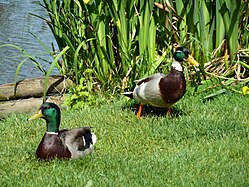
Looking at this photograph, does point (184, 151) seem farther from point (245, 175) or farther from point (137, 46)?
point (137, 46)

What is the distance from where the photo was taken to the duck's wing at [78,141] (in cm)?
536

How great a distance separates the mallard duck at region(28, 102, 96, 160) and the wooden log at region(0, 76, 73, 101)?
2.39 metres

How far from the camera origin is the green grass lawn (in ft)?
15.8

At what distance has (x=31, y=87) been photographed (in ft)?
26.1

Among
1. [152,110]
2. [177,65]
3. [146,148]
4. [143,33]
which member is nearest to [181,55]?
[177,65]

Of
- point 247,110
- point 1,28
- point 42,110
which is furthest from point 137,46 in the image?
point 1,28

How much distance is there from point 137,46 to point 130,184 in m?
3.34

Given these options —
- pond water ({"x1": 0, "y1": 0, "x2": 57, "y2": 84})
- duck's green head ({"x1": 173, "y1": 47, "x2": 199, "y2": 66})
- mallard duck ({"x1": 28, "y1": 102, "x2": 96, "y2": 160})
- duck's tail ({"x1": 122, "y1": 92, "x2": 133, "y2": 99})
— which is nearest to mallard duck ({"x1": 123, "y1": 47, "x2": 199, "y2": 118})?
duck's green head ({"x1": 173, "y1": 47, "x2": 199, "y2": 66})

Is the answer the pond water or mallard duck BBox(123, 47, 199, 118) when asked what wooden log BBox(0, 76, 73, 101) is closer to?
the pond water

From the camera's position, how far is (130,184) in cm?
467

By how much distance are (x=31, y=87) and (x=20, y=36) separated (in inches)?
164

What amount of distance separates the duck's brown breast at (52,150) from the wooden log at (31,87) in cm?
257

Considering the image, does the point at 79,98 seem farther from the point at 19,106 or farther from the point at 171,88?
the point at 171,88

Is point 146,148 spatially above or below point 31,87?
above
